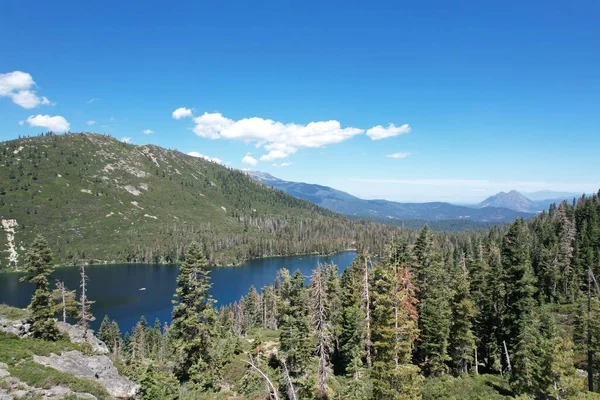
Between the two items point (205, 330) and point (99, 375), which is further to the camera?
point (205, 330)

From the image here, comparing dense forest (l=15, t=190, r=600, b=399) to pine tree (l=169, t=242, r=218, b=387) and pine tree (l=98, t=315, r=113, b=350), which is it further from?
pine tree (l=98, t=315, r=113, b=350)

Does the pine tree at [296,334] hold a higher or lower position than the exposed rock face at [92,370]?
lower

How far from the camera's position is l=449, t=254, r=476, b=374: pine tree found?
1699 inches

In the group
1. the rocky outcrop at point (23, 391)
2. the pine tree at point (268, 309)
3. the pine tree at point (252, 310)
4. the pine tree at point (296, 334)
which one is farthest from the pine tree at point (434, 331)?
the pine tree at point (252, 310)

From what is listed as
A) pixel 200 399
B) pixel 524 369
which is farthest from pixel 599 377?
pixel 200 399

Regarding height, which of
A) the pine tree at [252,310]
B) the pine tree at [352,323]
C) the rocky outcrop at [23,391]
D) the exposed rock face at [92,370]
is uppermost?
the rocky outcrop at [23,391]

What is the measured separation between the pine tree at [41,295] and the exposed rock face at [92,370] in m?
10.7

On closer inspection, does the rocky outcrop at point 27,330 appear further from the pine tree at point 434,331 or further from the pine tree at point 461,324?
the pine tree at point 461,324

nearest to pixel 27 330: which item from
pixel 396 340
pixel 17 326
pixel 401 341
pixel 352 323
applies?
pixel 17 326

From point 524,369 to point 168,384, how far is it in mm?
36282

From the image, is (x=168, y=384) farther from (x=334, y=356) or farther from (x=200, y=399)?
(x=334, y=356)

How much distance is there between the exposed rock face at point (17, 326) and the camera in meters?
33.2

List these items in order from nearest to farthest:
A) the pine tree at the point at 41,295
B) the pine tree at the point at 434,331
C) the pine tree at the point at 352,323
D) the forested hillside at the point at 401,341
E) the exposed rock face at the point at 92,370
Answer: the exposed rock face at the point at 92,370 < the forested hillside at the point at 401,341 < the pine tree at the point at 41,295 < the pine tree at the point at 434,331 < the pine tree at the point at 352,323

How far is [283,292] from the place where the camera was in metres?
47.1
